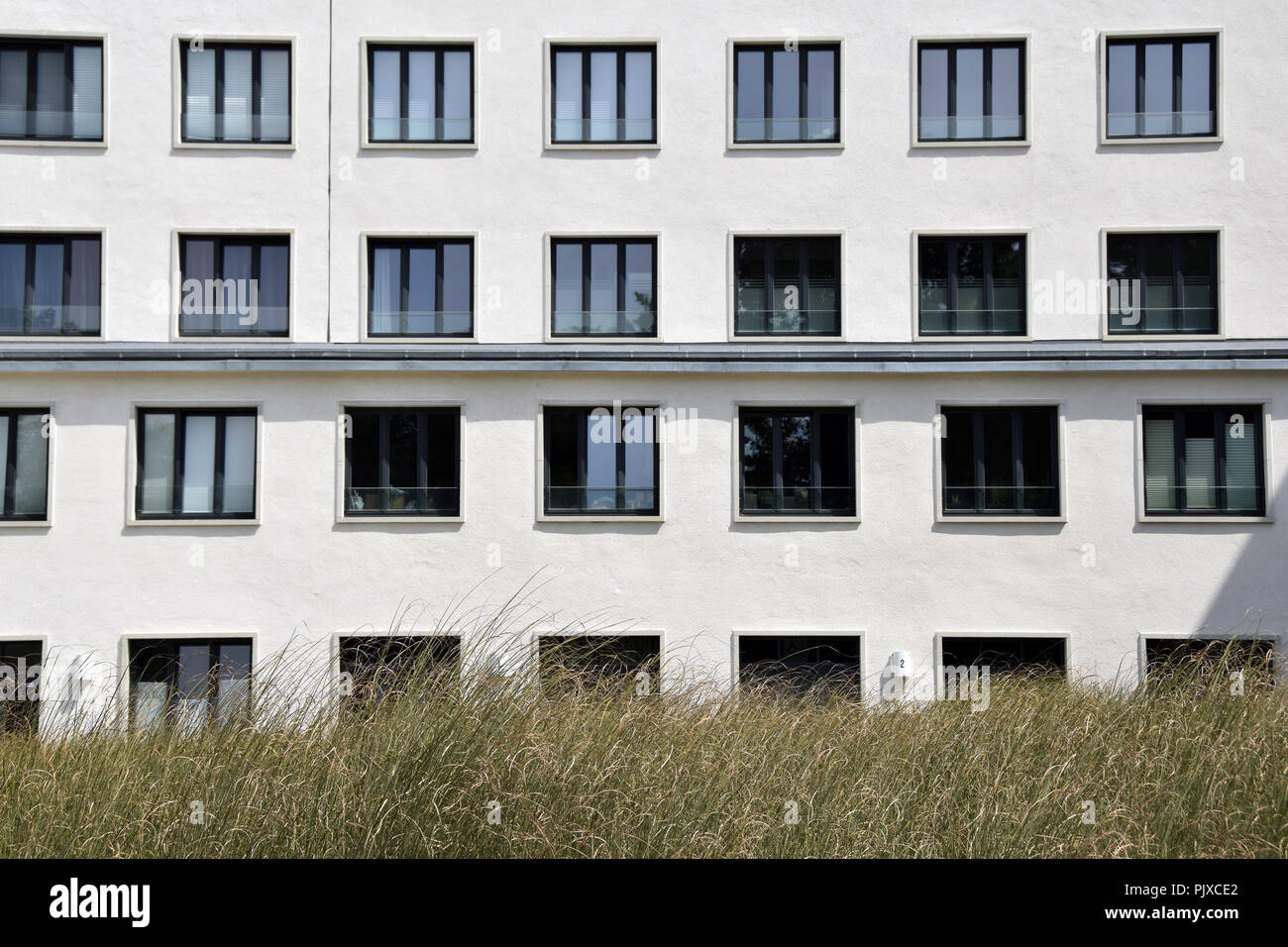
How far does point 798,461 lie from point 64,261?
13531 millimetres

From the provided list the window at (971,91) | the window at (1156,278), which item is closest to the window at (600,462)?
the window at (971,91)

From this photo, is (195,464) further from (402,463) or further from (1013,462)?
(1013,462)

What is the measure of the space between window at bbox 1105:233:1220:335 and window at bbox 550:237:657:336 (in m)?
8.22

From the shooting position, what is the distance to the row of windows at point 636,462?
17.8 m

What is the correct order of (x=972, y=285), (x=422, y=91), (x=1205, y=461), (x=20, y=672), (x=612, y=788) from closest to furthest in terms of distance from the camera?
(x=612, y=788)
(x=20, y=672)
(x=1205, y=461)
(x=972, y=285)
(x=422, y=91)

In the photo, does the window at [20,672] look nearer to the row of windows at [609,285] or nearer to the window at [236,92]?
the row of windows at [609,285]

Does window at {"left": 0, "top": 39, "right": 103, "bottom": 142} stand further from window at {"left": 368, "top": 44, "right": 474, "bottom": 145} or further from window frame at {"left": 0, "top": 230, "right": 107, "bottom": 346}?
window at {"left": 368, "top": 44, "right": 474, "bottom": 145}

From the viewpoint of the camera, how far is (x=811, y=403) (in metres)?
18.0

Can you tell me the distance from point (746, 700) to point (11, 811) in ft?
20.9

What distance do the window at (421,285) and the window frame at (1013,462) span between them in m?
8.59

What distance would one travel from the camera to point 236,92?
60.1 ft

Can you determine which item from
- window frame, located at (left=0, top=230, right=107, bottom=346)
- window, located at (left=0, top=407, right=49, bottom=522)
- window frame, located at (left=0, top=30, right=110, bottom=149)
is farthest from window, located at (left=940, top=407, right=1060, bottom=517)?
window frame, located at (left=0, top=30, right=110, bottom=149)

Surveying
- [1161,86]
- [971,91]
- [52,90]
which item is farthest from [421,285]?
[1161,86]

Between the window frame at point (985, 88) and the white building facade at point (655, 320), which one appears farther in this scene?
the window frame at point (985, 88)
